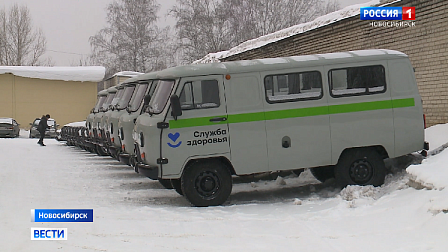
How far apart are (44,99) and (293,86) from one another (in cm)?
3568

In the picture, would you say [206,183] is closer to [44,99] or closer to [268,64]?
[268,64]

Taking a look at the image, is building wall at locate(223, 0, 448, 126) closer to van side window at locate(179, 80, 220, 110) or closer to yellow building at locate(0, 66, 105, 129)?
van side window at locate(179, 80, 220, 110)

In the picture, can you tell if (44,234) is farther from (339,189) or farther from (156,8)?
(156,8)

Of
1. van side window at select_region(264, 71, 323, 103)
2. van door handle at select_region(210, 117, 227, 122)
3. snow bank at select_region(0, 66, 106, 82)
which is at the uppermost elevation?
snow bank at select_region(0, 66, 106, 82)

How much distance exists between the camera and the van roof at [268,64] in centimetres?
946

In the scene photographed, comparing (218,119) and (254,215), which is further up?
(218,119)

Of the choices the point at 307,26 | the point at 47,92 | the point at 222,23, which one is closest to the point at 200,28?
the point at 222,23

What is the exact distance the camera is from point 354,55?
10.2 m

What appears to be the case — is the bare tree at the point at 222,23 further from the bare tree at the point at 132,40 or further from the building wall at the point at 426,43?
the building wall at the point at 426,43

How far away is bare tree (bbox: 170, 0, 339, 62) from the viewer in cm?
4588

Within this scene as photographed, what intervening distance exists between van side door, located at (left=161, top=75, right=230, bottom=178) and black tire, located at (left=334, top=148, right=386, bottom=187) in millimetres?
2308

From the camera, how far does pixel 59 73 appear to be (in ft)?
139

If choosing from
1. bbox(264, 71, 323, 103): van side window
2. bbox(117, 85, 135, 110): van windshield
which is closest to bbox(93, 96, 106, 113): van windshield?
bbox(117, 85, 135, 110): van windshield

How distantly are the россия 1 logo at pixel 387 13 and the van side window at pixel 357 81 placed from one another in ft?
12.4
